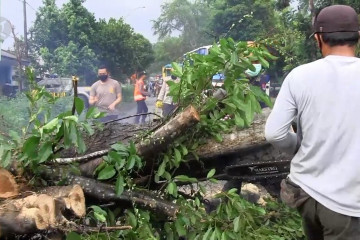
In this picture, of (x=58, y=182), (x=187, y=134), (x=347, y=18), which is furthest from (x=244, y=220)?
(x=347, y=18)

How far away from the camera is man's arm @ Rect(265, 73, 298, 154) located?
94.4 inches

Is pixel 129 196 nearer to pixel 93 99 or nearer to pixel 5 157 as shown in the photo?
pixel 5 157

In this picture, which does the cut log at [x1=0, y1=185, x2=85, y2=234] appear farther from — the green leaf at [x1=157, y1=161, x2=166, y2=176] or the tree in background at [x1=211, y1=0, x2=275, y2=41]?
the tree in background at [x1=211, y1=0, x2=275, y2=41]

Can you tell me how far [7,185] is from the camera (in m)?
3.01

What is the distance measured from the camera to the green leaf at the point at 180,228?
3203mm

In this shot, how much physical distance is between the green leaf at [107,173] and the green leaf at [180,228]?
501 mm

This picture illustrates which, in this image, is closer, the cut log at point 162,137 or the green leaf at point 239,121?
the cut log at point 162,137

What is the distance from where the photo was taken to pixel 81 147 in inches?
116

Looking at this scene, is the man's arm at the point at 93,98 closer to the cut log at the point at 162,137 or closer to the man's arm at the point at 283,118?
the cut log at the point at 162,137

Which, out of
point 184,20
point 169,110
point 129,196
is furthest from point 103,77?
point 184,20

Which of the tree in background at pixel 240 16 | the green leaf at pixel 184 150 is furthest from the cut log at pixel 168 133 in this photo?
the tree in background at pixel 240 16

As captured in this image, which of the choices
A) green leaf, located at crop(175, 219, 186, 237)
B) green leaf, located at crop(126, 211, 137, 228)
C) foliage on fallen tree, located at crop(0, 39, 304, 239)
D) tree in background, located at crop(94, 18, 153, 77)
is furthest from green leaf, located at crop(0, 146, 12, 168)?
tree in background, located at crop(94, 18, 153, 77)

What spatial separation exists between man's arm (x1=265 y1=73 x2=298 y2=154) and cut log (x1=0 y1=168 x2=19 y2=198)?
150cm

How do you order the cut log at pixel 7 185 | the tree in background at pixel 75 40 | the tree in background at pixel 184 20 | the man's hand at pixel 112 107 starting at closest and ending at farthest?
the cut log at pixel 7 185
the man's hand at pixel 112 107
the tree in background at pixel 75 40
the tree in background at pixel 184 20
